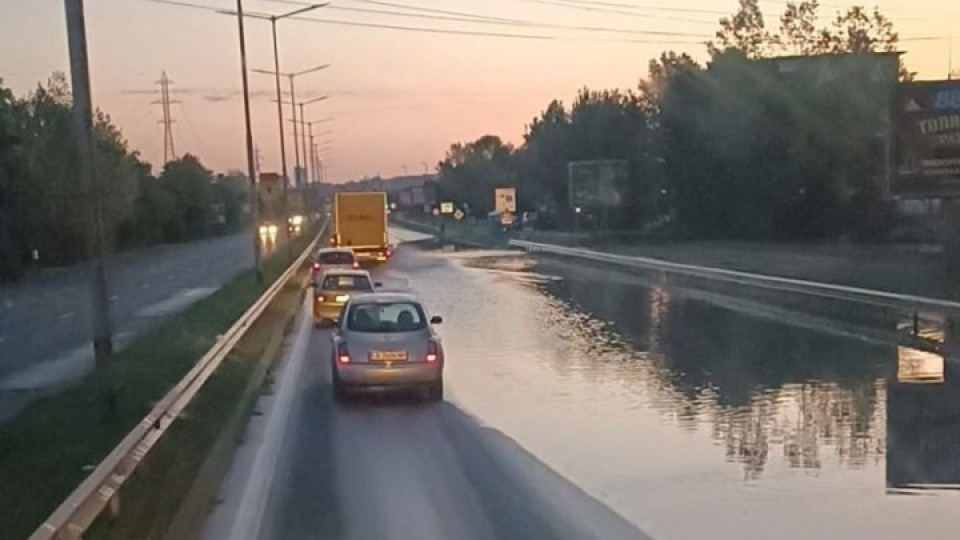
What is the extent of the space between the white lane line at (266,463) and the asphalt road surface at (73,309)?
3.36m

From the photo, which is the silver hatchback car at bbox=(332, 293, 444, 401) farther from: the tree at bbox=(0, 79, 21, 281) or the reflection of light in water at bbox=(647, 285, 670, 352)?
the tree at bbox=(0, 79, 21, 281)

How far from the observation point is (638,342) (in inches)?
1118

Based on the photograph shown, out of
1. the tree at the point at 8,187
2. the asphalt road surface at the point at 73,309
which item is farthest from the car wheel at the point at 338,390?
the tree at the point at 8,187

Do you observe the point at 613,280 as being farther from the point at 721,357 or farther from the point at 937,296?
the point at 721,357

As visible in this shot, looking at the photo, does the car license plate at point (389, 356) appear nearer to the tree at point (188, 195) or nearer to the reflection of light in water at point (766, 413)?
the reflection of light in water at point (766, 413)

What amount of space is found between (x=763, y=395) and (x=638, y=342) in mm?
8659

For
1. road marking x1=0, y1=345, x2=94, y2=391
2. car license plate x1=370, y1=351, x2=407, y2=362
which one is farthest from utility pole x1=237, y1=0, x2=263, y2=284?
car license plate x1=370, y1=351, x2=407, y2=362

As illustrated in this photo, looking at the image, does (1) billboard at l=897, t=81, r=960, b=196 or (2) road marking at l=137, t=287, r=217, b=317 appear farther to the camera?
(1) billboard at l=897, t=81, r=960, b=196

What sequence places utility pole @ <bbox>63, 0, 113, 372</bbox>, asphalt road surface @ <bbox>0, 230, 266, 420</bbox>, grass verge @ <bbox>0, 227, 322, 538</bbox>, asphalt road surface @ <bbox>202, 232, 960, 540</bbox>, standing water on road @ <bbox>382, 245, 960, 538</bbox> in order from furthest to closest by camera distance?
asphalt road surface @ <bbox>0, 230, 266, 420</bbox>
utility pole @ <bbox>63, 0, 113, 372</bbox>
standing water on road @ <bbox>382, 245, 960, 538</bbox>
asphalt road surface @ <bbox>202, 232, 960, 540</bbox>
grass verge @ <bbox>0, 227, 322, 538</bbox>

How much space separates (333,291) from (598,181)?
184ft

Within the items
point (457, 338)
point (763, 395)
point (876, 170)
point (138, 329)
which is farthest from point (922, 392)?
point (876, 170)

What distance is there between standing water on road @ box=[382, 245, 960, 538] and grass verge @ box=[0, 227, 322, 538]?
3.35 meters

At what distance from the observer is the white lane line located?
11641 mm

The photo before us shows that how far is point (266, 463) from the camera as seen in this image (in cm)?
1500
